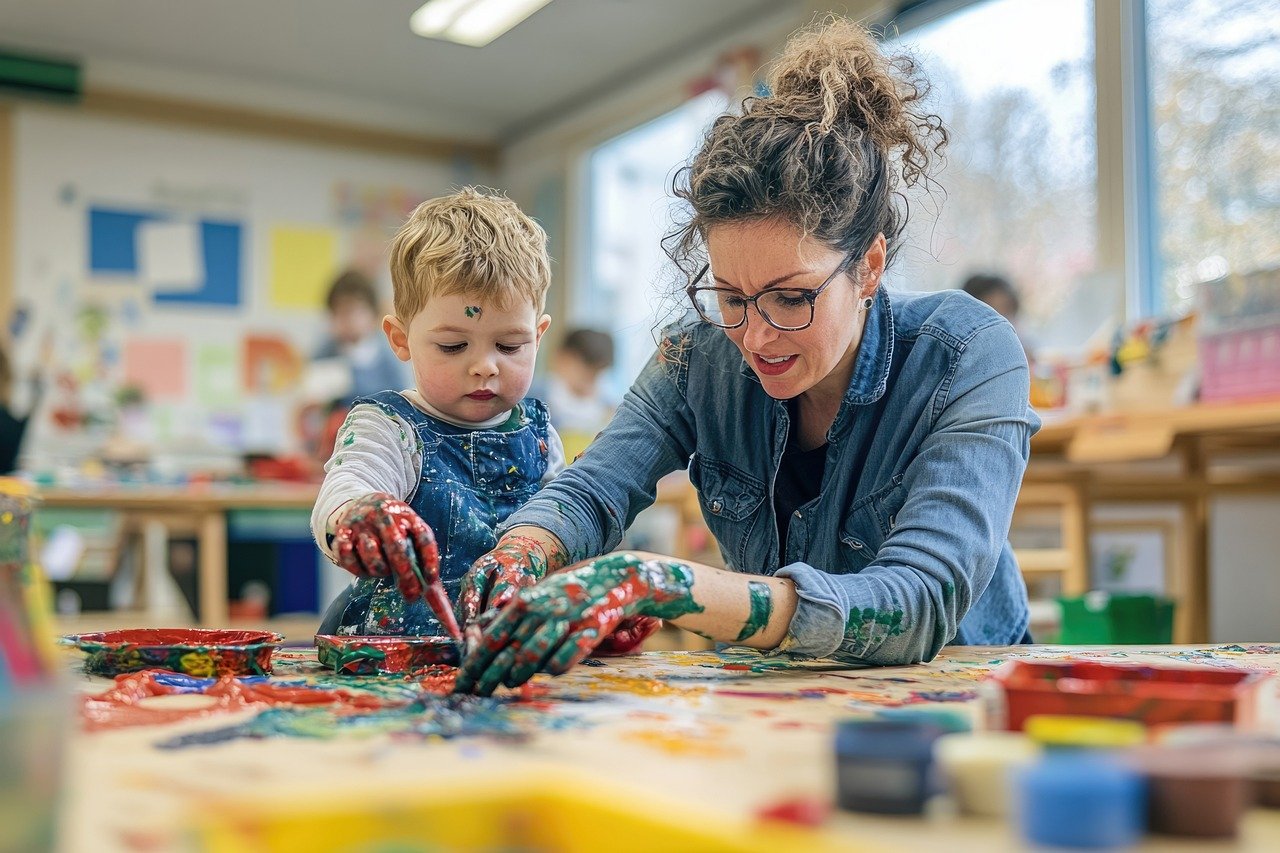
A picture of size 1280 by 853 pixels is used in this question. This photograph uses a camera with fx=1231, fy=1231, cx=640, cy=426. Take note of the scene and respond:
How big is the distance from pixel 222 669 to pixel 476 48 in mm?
5195

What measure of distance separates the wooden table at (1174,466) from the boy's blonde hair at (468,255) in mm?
1673

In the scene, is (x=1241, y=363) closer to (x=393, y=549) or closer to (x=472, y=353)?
(x=472, y=353)

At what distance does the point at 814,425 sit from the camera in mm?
1522

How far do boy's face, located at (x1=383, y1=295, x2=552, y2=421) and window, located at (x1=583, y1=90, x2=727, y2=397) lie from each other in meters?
4.45

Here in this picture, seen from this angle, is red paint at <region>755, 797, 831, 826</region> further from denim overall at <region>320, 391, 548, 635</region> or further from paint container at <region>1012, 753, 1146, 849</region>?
denim overall at <region>320, 391, 548, 635</region>

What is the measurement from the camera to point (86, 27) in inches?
223

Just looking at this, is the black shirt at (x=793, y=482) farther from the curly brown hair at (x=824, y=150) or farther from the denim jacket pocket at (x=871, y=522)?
the curly brown hair at (x=824, y=150)

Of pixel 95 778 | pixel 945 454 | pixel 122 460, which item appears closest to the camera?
pixel 95 778

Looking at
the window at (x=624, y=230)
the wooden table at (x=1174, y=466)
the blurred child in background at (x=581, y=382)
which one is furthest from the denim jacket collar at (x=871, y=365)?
the window at (x=624, y=230)

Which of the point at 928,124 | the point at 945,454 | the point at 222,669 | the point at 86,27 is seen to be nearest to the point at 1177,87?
the point at 928,124

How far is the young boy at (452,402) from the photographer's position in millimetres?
1496

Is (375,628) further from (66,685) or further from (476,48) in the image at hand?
(476,48)

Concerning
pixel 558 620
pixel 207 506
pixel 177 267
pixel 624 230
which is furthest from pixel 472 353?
pixel 177 267

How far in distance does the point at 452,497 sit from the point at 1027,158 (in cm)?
329
